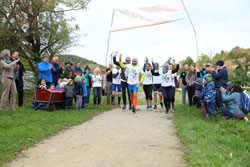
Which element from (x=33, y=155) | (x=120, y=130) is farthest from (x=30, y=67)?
(x=33, y=155)

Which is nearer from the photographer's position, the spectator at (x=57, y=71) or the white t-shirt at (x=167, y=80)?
the white t-shirt at (x=167, y=80)

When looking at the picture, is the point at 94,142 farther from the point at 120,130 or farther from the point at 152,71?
the point at 152,71

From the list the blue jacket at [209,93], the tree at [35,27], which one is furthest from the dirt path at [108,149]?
the tree at [35,27]

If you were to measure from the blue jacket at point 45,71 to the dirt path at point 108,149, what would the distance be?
15.2 ft

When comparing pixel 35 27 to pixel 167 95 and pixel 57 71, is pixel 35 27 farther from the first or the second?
pixel 167 95

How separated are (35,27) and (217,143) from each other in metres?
13.2

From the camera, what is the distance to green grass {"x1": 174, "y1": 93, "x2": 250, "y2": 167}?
154 inches

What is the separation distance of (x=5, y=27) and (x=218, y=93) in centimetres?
1120

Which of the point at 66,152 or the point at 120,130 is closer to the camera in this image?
the point at 66,152

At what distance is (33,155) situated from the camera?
430 centimetres

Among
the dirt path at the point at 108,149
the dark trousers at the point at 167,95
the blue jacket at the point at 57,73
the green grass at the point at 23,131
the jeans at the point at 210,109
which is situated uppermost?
the blue jacket at the point at 57,73

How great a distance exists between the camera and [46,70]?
1053 cm

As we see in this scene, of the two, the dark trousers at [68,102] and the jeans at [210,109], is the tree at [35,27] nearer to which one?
the dark trousers at [68,102]

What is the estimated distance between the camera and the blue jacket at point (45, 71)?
1048 centimetres
